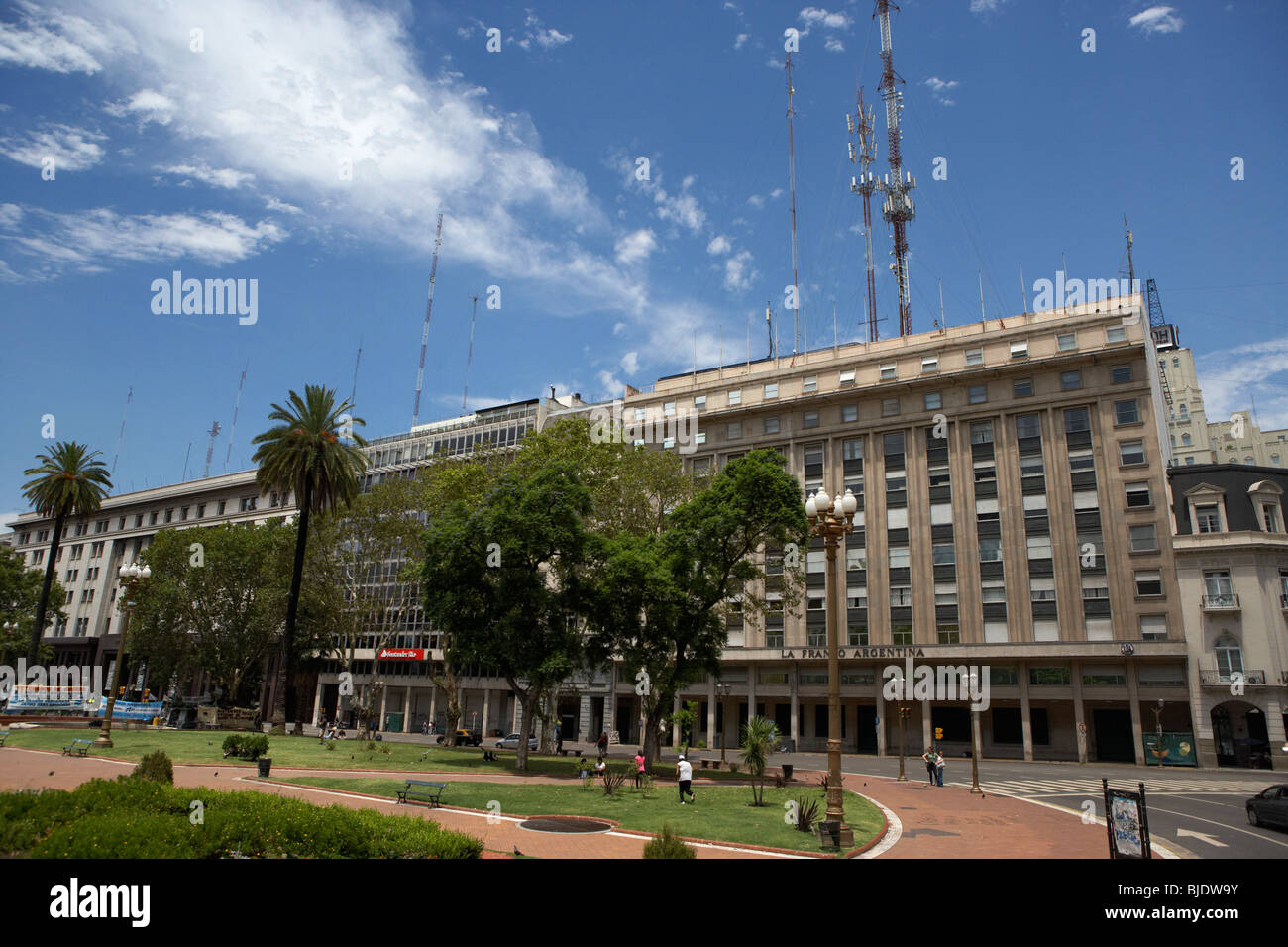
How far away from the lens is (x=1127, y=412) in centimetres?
5547

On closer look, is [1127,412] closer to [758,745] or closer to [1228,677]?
[1228,677]

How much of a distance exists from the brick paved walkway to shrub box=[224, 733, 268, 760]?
1588 mm

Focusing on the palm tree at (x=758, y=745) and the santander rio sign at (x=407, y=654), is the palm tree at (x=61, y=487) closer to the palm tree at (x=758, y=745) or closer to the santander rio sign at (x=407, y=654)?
the santander rio sign at (x=407, y=654)

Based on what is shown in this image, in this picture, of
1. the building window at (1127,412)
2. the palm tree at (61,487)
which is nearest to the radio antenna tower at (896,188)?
the building window at (1127,412)

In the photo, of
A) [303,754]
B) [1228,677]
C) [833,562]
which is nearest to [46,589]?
[303,754]

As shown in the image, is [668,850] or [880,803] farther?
[880,803]

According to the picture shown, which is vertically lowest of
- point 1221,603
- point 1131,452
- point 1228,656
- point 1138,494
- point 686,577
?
point 1228,656

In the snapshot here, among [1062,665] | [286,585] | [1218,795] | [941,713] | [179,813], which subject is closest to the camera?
[179,813]

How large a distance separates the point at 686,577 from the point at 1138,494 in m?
37.4

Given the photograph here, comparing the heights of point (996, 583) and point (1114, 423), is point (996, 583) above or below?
below

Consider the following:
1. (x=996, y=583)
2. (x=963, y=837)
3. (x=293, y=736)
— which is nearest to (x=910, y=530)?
(x=996, y=583)

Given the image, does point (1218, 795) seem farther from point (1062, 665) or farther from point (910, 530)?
point (910, 530)
